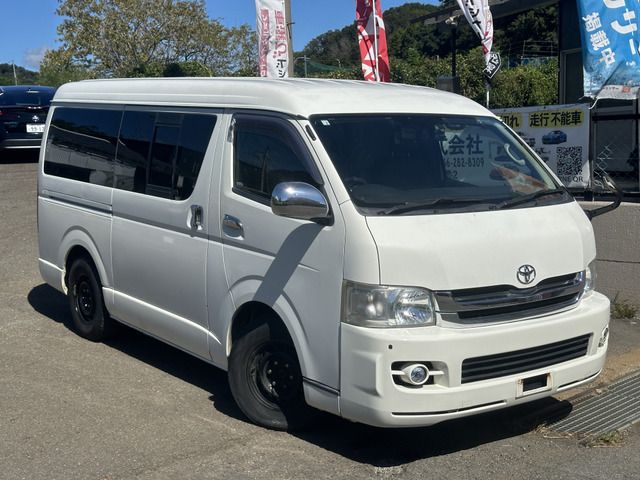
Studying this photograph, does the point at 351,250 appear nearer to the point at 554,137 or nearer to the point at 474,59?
the point at 554,137

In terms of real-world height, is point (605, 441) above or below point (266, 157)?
below

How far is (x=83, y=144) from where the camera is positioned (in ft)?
23.7

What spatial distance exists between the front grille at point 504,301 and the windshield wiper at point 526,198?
51cm

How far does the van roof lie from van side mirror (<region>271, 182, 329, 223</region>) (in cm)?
→ 62

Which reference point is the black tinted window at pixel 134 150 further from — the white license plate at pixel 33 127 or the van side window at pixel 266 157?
the white license plate at pixel 33 127

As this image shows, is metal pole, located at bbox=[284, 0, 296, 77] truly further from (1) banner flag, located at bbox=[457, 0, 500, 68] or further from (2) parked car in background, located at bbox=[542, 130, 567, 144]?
(2) parked car in background, located at bbox=[542, 130, 567, 144]

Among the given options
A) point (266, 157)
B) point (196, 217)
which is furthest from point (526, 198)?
point (196, 217)

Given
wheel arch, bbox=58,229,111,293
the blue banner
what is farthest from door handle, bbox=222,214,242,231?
the blue banner

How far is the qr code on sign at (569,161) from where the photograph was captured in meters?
8.60

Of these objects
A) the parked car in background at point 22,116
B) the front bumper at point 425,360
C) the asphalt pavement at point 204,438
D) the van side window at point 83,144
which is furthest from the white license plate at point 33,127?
the front bumper at point 425,360

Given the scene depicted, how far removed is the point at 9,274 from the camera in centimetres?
978

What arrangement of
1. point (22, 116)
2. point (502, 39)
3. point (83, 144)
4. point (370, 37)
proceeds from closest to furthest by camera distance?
point (83, 144)
point (370, 37)
point (22, 116)
point (502, 39)

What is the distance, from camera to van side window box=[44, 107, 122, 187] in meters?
6.86

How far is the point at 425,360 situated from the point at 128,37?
3360 cm
